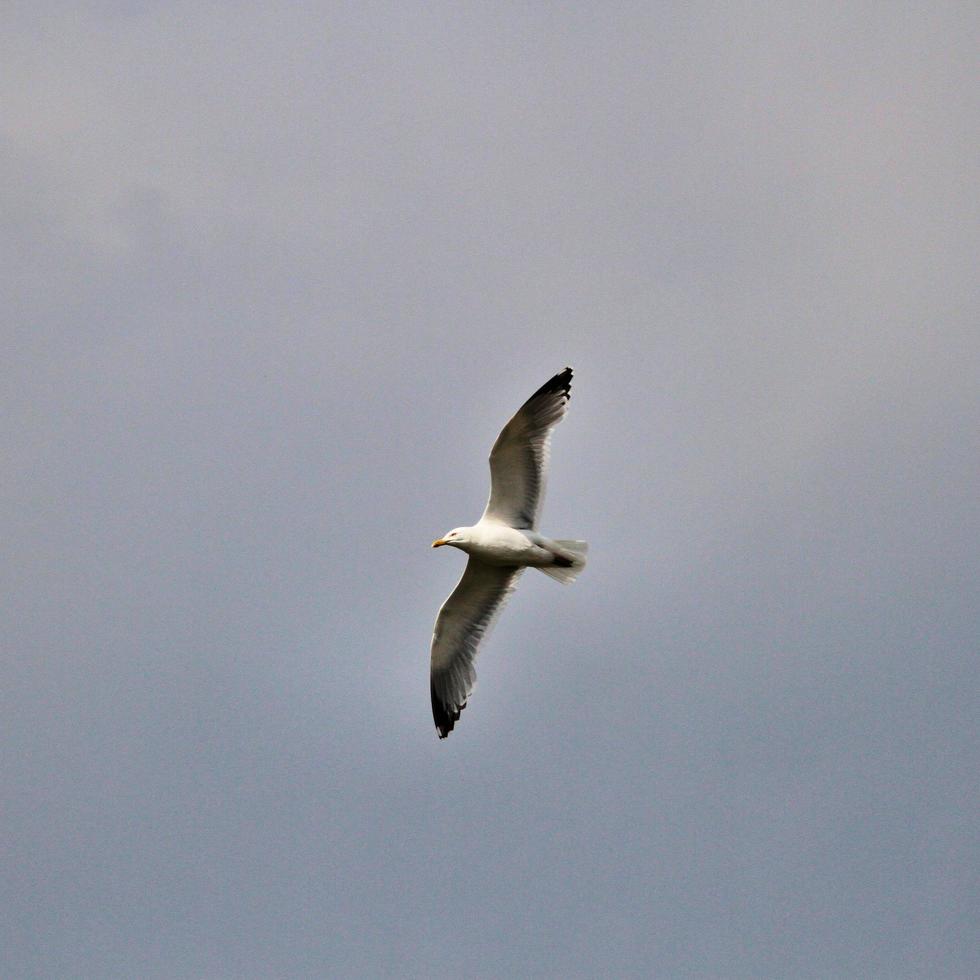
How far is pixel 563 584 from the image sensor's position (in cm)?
1833

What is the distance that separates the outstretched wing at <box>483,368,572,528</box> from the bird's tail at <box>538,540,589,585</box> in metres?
0.56

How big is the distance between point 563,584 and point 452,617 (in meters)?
1.78

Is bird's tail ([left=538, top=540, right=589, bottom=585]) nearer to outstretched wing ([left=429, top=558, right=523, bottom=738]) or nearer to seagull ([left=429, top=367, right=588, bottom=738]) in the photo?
seagull ([left=429, top=367, right=588, bottom=738])

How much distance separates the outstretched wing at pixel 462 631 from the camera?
63.2 feet

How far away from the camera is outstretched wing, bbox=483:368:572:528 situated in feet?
59.8

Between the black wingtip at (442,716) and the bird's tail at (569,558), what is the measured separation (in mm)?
2569

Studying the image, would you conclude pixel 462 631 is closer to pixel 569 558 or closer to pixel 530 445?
pixel 569 558

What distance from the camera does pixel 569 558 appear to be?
18.3 m

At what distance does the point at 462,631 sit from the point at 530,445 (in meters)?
2.65

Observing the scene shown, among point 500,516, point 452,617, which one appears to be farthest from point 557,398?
point 452,617

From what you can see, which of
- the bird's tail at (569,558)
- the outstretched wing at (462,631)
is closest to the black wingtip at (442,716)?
the outstretched wing at (462,631)

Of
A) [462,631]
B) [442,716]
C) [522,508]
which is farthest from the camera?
[442,716]

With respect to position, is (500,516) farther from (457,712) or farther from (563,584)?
(457,712)

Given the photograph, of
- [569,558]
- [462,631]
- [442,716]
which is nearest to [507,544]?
[569,558]
